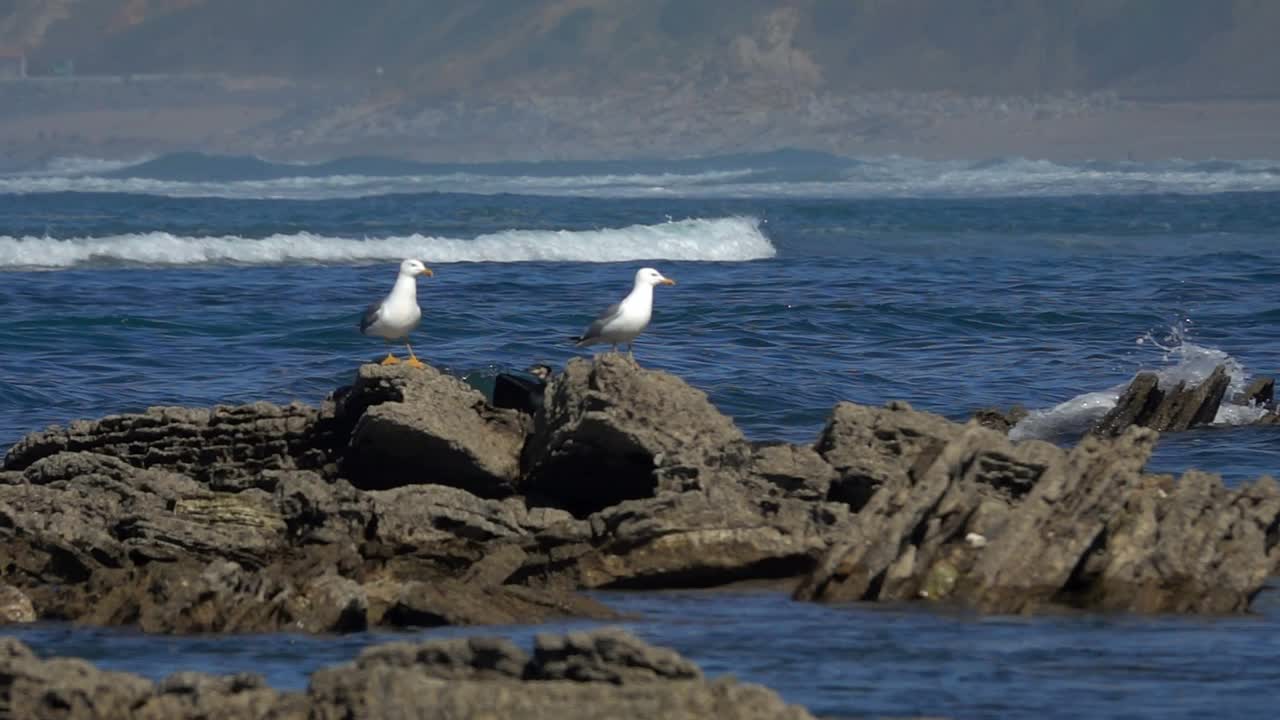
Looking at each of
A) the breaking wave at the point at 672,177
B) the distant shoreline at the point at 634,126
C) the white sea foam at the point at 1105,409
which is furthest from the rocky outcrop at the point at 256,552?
the distant shoreline at the point at 634,126

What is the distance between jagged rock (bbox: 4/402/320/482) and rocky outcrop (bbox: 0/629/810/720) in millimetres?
3719

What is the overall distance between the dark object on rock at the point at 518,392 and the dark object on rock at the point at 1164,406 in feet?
12.8

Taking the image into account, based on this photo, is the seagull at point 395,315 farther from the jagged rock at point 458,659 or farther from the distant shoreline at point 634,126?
the distant shoreline at point 634,126

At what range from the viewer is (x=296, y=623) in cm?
776

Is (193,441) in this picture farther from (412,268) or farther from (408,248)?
(408,248)

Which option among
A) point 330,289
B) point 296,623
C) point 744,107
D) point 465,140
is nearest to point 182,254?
point 330,289

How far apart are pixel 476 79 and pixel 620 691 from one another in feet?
419

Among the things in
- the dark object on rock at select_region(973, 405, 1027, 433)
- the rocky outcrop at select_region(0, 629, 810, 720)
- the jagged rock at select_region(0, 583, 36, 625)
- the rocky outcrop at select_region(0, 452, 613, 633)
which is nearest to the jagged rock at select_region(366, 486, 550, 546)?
the rocky outcrop at select_region(0, 452, 613, 633)

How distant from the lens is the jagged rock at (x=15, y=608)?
810 cm

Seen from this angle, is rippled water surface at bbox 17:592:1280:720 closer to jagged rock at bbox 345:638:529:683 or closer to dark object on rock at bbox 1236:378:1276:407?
jagged rock at bbox 345:638:529:683

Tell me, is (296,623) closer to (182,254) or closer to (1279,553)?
(1279,553)

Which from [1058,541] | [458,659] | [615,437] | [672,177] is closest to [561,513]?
[615,437]

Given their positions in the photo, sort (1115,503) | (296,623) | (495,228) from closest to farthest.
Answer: (296,623), (1115,503), (495,228)

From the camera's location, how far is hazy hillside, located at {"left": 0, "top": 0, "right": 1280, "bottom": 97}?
408ft
